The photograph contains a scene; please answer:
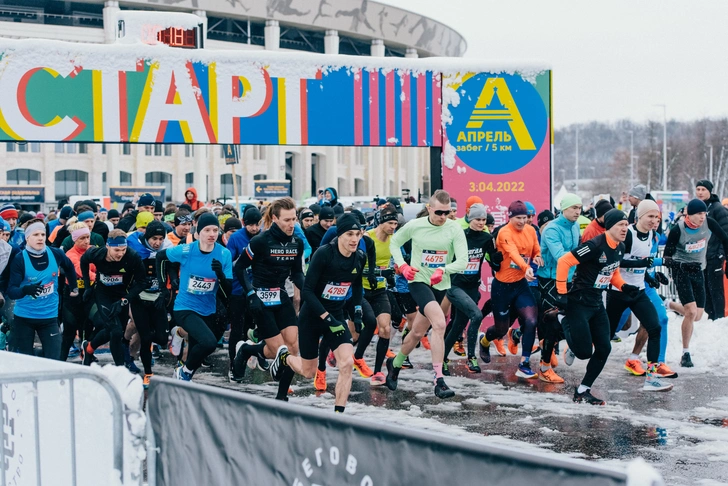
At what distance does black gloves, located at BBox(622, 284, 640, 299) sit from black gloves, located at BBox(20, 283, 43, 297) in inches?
228

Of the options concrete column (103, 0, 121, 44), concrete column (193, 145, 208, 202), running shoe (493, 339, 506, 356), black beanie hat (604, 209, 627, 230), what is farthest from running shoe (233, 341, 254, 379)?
concrete column (193, 145, 208, 202)

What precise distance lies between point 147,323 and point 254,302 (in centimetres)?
196

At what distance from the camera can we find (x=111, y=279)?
31.6ft

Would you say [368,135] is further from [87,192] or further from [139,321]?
[87,192]

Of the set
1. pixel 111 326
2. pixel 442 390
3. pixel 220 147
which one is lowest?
pixel 442 390

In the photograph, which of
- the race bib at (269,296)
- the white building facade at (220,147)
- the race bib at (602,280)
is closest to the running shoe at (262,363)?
the race bib at (269,296)

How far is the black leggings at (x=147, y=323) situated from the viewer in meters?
9.69

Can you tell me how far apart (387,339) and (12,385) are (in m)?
5.81

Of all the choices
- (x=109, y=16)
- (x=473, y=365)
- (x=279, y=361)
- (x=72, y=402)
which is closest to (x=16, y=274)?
(x=279, y=361)

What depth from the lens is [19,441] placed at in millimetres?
4492

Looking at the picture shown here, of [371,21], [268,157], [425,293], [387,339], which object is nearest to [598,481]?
[425,293]

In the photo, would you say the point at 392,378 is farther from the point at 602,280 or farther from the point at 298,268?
the point at 602,280

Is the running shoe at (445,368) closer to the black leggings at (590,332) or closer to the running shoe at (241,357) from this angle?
the black leggings at (590,332)

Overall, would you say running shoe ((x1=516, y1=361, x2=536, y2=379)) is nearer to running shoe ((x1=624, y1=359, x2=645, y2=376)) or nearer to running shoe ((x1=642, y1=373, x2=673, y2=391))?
running shoe ((x1=624, y1=359, x2=645, y2=376))
